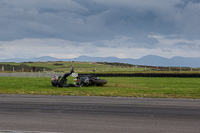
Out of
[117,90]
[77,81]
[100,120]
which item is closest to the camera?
[100,120]

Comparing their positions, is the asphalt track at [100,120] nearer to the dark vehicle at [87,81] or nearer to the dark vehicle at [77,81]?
the dark vehicle at [77,81]

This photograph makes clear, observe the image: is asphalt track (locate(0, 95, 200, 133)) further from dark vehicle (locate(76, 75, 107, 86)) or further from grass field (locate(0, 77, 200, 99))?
dark vehicle (locate(76, 75, 107, 86))

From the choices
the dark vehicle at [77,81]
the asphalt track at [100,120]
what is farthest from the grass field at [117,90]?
the asphalt track at [100,120]

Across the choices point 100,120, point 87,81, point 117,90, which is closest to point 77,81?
point 87,81

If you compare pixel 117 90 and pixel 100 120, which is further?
pixel 117 90

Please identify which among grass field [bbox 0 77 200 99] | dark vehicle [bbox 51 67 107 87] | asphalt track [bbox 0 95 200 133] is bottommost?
asphalt track [bbox 0 95 200 133]

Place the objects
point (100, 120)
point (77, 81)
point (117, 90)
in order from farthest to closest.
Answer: point (77, 81)
point (117, 90)
point (100, 120)

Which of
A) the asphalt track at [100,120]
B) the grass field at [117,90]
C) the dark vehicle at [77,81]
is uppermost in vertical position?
the dark vehicle at [77,81]

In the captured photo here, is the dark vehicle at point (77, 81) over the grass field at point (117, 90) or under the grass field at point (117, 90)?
over

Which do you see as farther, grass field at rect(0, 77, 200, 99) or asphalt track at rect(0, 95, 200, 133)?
grass field at rect(0, 77, 200, 99)

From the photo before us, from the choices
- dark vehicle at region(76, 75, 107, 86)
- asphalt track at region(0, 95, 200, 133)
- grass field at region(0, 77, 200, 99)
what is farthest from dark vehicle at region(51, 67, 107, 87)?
asphalt track at region(0, 95, 200, 133)

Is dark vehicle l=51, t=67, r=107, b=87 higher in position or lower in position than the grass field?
higher

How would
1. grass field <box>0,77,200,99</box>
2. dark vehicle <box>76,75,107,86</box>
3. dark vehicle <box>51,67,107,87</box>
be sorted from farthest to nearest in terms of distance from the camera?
dark vehicle <box>76,75,107,86</box>, dark vehicle <box>51,67,107,87</box>, grass field <box>0,77,200,99</box>

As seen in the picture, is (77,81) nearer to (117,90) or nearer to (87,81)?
(87,81)
